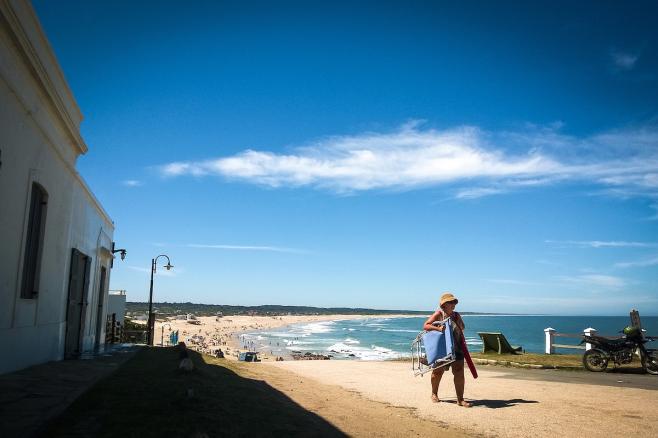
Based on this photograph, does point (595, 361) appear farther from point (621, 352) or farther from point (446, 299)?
point (446, 299)

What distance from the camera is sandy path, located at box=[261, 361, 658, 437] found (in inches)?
248

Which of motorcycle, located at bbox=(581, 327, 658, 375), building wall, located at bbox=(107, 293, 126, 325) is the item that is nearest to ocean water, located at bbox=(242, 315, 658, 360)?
motorcycle, located at bbox=(581, 327, 658, 375)

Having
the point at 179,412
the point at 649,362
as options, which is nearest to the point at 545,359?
the point at 649,362

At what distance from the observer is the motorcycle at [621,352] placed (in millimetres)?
12594

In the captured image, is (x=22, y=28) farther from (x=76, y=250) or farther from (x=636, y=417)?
(x=636, y=417)

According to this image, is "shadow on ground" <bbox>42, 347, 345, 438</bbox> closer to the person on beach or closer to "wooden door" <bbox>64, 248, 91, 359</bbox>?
the person on beach

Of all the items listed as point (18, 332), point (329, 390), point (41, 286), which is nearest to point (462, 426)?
point (329, 390)

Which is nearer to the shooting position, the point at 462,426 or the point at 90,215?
the point at 462,426

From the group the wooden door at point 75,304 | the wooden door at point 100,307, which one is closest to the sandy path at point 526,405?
the wooden door at point 75,304

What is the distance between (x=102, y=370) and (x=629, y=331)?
12516 millimetres

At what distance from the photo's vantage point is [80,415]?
4.84m

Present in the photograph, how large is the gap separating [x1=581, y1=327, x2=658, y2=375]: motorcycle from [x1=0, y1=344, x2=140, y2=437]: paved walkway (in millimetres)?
11689

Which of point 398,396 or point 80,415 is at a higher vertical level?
point 80,415

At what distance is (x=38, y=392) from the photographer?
601cm
